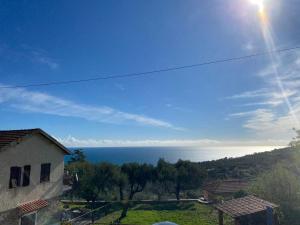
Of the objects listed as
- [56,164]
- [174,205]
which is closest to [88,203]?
[174,205]

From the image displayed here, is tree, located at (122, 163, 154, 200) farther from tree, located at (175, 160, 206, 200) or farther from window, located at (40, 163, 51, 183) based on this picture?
window, located at (40, 163, 51, 183)

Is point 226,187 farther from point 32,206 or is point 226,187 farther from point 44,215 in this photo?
point 32,206

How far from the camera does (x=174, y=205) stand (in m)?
45.9

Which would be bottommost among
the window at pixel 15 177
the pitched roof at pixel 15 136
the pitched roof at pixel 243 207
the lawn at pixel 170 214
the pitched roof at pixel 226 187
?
the lawn at pixel 170 214

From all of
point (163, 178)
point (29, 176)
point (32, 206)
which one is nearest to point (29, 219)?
point (32, 206)

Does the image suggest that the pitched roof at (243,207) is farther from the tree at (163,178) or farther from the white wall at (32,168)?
the tree at (163,178)

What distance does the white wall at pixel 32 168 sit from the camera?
18.0m

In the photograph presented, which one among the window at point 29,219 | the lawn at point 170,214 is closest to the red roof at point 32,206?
the window at point 29,219

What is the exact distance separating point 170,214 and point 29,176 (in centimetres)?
2312

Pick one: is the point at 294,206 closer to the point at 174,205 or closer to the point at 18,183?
the point at 18,183

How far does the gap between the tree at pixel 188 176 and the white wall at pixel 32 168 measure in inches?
1357

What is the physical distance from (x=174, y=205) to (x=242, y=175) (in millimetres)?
28973

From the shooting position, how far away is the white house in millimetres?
18062

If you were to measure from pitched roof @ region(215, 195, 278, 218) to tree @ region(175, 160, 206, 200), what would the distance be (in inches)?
1385
